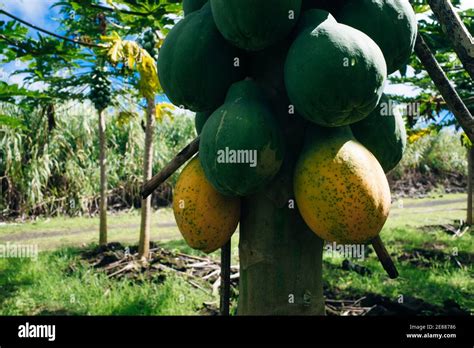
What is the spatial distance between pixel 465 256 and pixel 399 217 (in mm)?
3212

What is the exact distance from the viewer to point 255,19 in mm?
836

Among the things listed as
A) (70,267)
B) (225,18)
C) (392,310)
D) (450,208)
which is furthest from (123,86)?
(450,208)

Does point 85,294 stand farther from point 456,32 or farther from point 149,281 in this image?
point 456,32

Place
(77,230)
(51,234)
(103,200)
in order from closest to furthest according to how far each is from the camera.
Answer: (103,200) < (51,234) < (77,230)

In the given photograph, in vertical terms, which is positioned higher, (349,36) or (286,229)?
(349,36)

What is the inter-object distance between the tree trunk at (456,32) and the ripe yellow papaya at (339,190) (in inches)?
10.4

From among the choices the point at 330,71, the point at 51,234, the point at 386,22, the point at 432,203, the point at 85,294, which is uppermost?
the point at 386,22

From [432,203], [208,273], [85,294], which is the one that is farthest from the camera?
[432,203]

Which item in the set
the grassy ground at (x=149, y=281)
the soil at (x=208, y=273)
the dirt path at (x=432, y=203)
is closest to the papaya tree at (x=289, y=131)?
the soil at (x=208, y=273)

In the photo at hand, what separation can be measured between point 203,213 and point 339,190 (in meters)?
0.31

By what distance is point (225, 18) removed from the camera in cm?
87

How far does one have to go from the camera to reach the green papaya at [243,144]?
0.86 m

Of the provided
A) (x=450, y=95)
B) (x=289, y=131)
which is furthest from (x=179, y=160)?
(x=450, y=95)

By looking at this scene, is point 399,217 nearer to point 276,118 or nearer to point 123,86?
point 123,86
